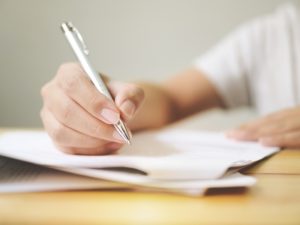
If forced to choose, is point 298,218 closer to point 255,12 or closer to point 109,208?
point 109,208

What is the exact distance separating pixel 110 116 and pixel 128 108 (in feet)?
0.07

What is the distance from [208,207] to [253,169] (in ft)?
0.39

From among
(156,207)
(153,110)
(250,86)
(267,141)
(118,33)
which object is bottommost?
(156,207)

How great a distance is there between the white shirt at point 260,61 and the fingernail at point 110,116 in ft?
1.79

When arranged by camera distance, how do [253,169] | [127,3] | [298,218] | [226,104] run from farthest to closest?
1. [127,3]
2. [226,104]
3. [253,169]
4. [298,218]

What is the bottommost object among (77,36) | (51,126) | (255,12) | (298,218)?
(298,218)

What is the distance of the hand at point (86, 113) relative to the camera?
369mm

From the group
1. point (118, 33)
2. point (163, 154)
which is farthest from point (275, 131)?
point (118, 33)

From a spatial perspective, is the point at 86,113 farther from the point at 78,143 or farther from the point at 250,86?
the point at 250,86

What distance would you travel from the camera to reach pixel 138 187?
1.10 feet

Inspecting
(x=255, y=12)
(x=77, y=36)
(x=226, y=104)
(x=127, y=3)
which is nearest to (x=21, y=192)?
(x=77, y=36)

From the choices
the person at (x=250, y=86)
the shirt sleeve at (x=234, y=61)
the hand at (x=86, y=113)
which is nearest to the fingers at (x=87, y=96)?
the hand at (x=86, y=113)

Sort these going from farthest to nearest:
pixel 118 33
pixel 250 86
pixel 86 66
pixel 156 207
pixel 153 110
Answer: pixel 118 33 → pixel 250 86 → pixel 153 110 → pixel 86 66 → pixel 156 207

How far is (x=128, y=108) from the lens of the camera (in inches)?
14.7
